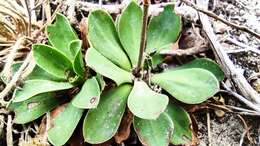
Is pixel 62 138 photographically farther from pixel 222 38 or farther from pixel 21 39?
pixel 222 38

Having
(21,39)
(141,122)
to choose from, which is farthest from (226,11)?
(21,39)

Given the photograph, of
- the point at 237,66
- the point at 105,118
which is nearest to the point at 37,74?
the point at 105,118

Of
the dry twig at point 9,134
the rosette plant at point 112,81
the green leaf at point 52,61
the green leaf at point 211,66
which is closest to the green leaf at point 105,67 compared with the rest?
the rosette plant at point 112,81

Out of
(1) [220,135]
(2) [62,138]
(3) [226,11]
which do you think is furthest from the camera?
(3) [226,11]

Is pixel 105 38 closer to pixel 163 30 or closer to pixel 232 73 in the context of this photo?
pixel 163 30

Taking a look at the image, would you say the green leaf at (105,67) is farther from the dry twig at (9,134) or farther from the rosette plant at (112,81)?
the dry twig at (9,134)

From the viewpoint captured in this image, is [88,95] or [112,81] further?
[112,81]

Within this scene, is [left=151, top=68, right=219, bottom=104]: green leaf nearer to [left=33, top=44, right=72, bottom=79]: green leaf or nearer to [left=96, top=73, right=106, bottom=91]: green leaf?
[left=96, top=73, right=106, bottom=91]: green leaf
